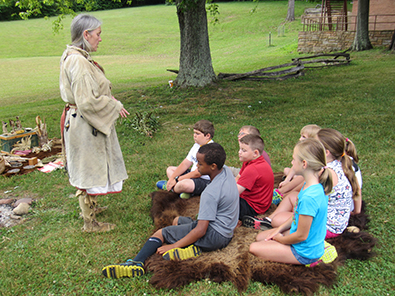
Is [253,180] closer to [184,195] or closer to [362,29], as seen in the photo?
[184,195]

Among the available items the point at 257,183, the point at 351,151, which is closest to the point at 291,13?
the point at 351,151

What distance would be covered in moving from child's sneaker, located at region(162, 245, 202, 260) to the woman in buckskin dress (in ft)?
3.73

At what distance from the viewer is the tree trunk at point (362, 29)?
17611mm

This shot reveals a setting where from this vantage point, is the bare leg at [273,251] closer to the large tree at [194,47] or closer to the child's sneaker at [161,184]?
the child's sneaker at [161,184]

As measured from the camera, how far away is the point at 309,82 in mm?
11773

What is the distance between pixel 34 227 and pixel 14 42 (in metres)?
45.2

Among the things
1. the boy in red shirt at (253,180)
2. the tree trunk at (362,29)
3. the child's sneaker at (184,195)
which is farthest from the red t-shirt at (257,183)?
the tree trunk at (362,29)

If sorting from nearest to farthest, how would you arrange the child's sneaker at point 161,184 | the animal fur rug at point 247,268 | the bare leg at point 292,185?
the animal fur rug at point 247,268
the bare leg at point 292,185
the child's sneaker at point 161,184

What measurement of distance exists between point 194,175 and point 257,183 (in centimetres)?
114

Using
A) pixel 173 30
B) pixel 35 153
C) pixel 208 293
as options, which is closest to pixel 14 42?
pixel 173 30

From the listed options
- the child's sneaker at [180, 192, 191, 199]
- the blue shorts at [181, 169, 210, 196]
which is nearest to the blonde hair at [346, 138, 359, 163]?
the blue shorts at [181, 169, 210, 196]

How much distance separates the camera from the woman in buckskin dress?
343cm

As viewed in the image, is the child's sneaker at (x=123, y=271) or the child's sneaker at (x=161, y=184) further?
the child's sneaker at (x=161, y=184)

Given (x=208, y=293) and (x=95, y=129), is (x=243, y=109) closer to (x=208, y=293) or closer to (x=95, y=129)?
(x=95, y=129)
